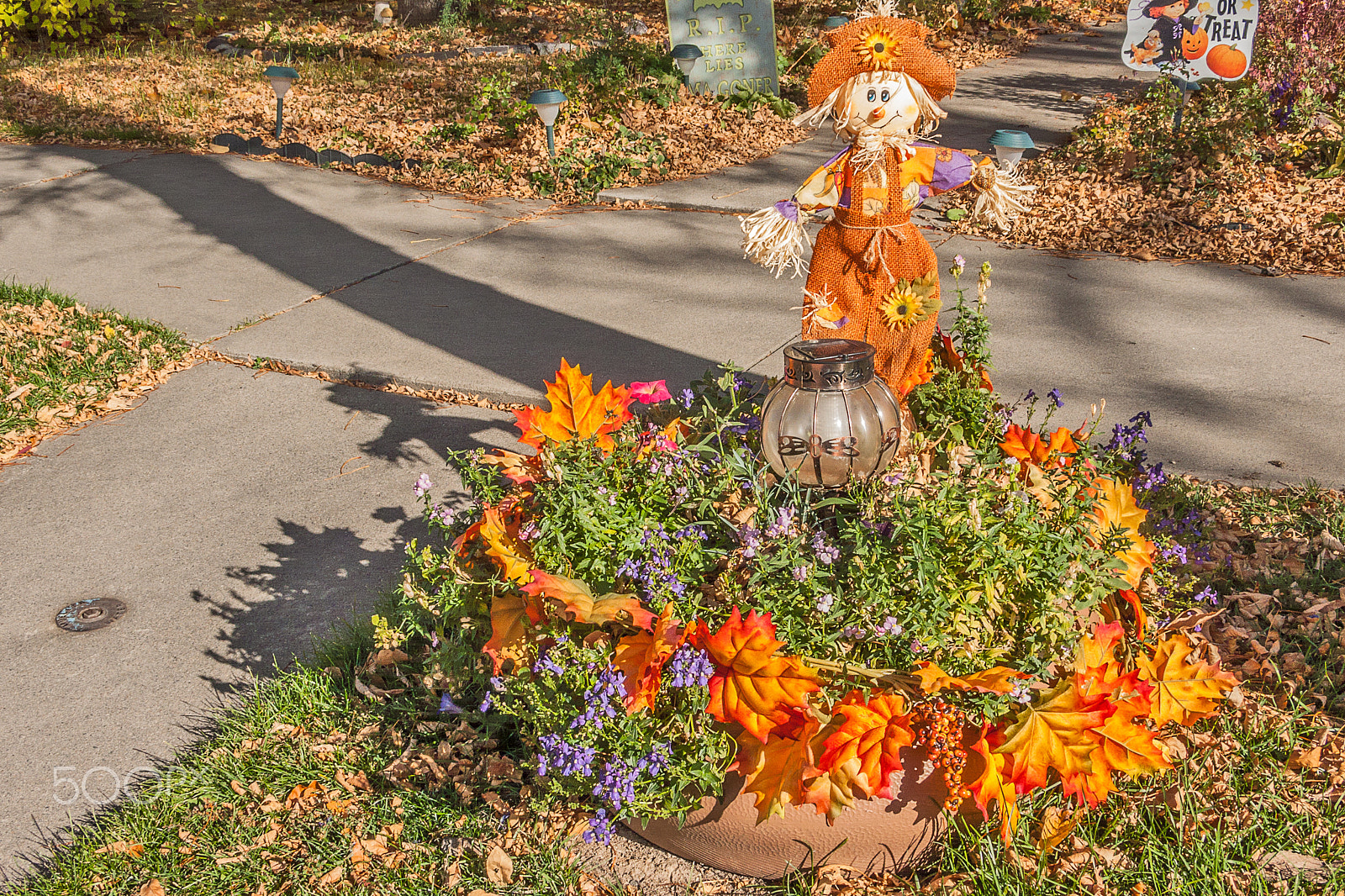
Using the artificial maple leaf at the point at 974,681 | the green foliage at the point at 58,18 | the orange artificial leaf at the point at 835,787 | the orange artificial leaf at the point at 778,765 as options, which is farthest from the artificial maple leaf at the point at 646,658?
the green foliage at the point at 58,18

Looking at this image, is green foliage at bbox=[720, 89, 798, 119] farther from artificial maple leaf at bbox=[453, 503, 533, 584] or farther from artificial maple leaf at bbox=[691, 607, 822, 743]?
artificial maple leaf at bbox=[691, 607, 822, 743]

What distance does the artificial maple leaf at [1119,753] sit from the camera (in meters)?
2.00

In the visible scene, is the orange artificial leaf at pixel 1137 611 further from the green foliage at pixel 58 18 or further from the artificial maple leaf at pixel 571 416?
the green foliage at pixel 58 18

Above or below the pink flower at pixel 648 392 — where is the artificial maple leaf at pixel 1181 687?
below

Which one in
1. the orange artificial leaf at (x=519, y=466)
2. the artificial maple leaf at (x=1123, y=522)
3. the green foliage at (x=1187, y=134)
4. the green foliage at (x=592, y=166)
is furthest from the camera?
the green foliage at (x=592, y=166)

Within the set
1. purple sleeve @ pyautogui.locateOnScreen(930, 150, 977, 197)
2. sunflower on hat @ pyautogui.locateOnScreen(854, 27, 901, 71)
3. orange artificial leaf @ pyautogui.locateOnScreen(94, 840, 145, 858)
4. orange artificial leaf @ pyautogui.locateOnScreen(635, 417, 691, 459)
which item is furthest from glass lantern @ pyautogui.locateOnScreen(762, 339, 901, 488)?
orange artificial leaf @ pyautogui.locateOnScreen(94, 840, 145, 858)

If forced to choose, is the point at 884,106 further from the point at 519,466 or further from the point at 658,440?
the point at 519,466

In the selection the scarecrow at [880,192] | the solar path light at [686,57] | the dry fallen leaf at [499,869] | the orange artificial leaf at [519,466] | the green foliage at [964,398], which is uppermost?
the solar path light at [686,57]

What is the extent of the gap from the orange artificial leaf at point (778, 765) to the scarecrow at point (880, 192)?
141 cm

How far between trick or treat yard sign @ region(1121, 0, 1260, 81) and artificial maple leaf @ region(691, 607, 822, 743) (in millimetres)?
6624

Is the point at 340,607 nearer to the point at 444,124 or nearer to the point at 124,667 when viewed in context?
the point at 124,667

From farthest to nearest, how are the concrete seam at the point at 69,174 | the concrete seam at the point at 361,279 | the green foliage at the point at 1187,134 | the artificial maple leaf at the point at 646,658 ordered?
the concrete seam at the point at 69,174 < the green foliage at the point at 1187,134 < the concrete seam at the point at 361,279 < the artificial maple leaf at the point at 646,658

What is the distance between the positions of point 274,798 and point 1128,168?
648 centimetres

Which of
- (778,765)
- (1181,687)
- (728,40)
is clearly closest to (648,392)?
(778,765)
